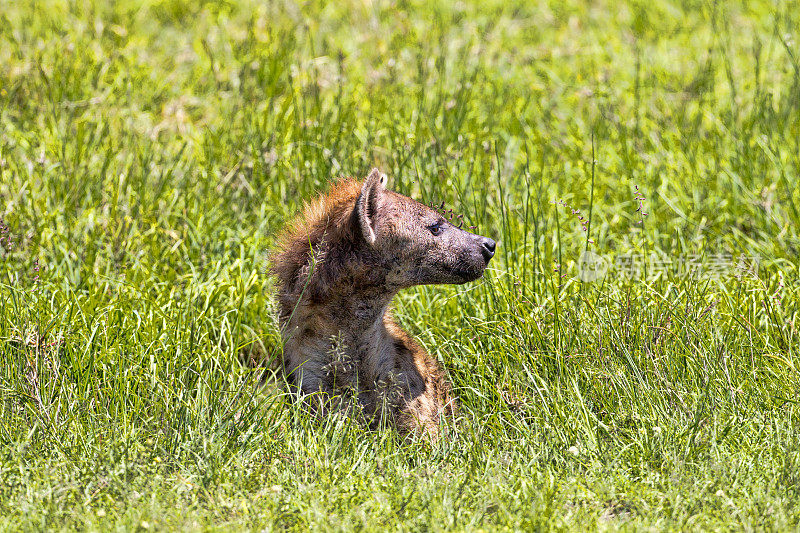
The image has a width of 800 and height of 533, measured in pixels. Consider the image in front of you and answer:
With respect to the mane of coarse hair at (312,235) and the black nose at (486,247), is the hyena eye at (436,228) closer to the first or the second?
the black nose at (486,247)

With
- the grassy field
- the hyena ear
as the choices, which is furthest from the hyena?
the grassy field

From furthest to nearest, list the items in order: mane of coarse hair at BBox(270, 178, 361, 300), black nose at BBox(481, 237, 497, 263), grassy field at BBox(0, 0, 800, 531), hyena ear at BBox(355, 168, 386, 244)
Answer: black nose at BBox(481, 237, 497, 263) → mane of coarse hair at BBox(270, 178, 361, 300) → hyena ear at BBox(355, 168, 386, 244) → grassy field at BBox(0, 0, 800, 531)

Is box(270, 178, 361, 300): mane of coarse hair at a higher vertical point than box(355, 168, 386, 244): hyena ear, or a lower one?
lower

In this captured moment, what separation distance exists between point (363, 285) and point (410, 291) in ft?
3.32

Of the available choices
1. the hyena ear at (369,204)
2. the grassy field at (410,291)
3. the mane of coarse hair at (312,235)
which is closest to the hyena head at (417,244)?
the hyena ear at (369,204)

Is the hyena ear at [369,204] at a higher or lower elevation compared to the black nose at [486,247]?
higher

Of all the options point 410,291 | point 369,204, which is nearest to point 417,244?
point 369,204

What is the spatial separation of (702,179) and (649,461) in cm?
297

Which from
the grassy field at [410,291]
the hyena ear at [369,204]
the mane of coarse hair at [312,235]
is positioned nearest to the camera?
the grassy field at [410,291]

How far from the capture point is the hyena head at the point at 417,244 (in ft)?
13.4

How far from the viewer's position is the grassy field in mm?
3363

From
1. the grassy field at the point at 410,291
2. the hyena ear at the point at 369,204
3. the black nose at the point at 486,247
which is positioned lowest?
the grassy field at the point at 410,291

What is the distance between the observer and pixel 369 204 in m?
4.09

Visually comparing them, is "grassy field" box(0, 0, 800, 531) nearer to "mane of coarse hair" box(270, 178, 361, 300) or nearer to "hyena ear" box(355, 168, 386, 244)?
"mane of coarse hair" box(270, 178, 361, 300)
